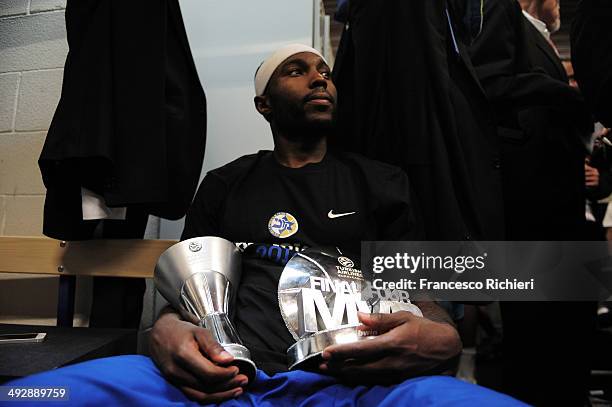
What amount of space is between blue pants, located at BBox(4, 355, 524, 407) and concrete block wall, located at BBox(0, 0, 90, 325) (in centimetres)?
94

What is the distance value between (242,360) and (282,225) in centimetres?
35

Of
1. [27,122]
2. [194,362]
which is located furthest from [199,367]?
Result: [27,122]

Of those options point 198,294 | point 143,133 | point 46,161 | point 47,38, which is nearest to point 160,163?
point 143,133

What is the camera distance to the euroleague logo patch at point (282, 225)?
3.07 feet

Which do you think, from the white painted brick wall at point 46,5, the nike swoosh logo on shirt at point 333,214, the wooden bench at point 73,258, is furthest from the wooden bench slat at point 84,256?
the white painted brick wall at point 46,5

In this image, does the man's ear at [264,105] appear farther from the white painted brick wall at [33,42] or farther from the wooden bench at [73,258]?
the white painted brick wall at [33,42]

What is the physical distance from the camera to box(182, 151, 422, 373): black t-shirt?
89 cm

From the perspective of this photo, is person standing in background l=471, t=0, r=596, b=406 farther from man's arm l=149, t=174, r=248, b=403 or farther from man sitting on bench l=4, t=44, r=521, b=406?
man's arm l=149, t=174, r=248, b=403

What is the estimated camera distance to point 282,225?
0.94 metres

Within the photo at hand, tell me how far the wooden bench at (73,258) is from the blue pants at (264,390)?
0.51 m

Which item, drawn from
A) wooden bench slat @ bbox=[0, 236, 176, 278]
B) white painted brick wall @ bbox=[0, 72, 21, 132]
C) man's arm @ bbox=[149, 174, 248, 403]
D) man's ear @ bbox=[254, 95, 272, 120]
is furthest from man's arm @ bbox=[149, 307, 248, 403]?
white painted brick wall @ bbox=[0, 72, 21, 132]
